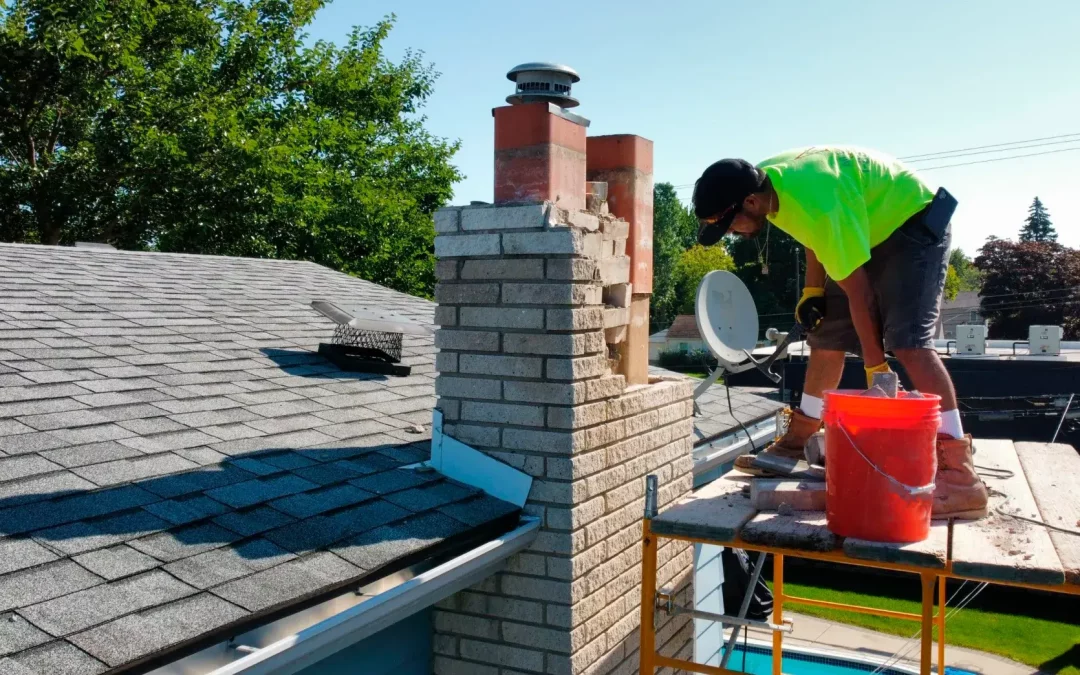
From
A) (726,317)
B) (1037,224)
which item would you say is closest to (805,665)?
(726,317)

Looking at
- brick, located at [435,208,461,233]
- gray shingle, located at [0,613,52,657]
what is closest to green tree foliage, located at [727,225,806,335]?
brick, located at [435,208,461,233]

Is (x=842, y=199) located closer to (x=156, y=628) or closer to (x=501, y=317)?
(x=501, y=317)

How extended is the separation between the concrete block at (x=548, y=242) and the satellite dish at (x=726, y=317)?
2.09 meters

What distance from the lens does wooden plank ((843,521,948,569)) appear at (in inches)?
114

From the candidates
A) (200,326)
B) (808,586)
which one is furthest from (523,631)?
(808,586)

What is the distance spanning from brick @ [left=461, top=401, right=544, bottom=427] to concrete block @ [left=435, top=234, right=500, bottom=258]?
2.17ft

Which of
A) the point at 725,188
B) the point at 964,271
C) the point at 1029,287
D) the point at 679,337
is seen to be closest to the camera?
the point at 725,188

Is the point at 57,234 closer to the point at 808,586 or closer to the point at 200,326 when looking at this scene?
the point at 200,326

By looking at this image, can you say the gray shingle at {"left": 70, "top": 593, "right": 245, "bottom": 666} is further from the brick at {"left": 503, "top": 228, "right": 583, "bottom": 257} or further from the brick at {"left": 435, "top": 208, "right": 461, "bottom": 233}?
the brick at {"left": 435, "top": 208, "right": 461, "bottom": 233}

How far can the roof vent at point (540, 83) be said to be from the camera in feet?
13.5

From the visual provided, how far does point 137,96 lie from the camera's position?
18.7 m

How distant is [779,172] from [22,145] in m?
19.8

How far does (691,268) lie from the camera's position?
2349 inches

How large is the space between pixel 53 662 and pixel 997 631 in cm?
1427
